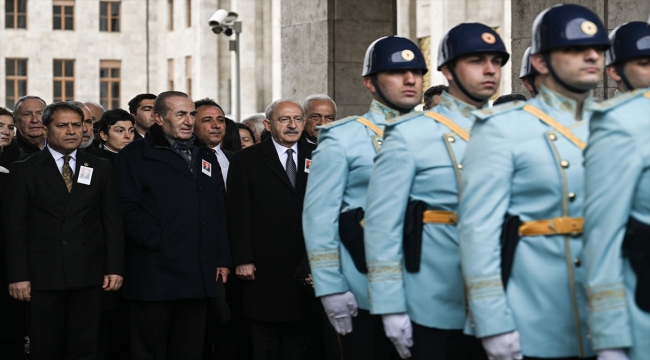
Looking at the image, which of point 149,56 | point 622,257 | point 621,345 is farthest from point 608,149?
point 149,56

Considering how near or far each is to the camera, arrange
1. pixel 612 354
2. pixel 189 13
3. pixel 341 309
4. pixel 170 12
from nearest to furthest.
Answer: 1. pixel 612 354
2. pixel 341 309
3. pixel 189 13
4. pixel 170 12

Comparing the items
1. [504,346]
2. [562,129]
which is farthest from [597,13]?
[504,346]

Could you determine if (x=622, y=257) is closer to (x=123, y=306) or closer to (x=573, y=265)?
(x=573, y=265)

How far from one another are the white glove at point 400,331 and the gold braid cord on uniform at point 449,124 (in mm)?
812

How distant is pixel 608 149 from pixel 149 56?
5520 cm

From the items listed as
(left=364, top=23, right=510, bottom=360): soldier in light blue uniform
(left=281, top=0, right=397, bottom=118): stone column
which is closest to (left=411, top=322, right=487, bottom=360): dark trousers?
(left=364, top=23, right=510, bottom=360): soldier in light blue uniform

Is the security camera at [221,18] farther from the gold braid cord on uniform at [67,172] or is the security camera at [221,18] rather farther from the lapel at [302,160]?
the gold braid cord on uniform at [67,172]

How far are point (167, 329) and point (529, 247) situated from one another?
3874 millimetres

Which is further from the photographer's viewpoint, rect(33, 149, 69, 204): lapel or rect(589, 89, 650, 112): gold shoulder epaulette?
rect(33, 149, 69, 204): lapel

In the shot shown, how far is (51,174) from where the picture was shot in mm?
7215

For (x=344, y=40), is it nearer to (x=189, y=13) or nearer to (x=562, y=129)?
(x=562, y=129)

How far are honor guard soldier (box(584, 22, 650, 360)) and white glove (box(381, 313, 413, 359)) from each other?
1.12m

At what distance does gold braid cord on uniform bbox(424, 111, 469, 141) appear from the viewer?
4895 mm

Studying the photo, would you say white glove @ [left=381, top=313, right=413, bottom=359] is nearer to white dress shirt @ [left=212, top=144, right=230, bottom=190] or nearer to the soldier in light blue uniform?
the soldier in light blue uniform
